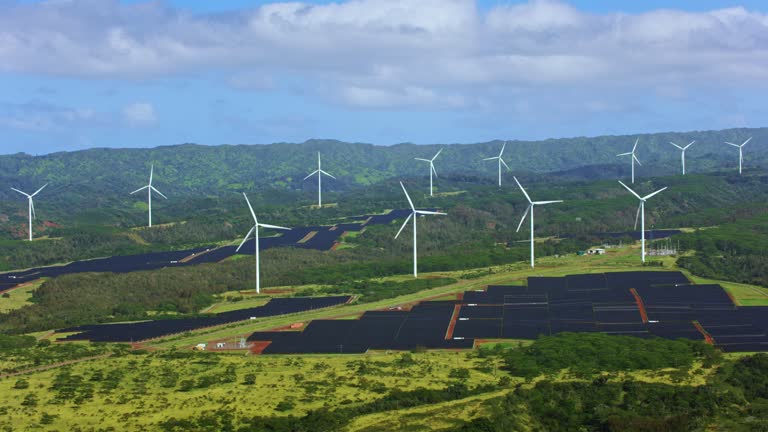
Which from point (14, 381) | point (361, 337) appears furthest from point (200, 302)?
point (14, 381)

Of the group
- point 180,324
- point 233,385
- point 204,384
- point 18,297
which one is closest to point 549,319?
point 233,385

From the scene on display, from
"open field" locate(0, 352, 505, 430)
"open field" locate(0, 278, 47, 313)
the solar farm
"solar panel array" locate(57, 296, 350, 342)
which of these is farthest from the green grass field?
"open field" locate(0, 278, 47, 313)

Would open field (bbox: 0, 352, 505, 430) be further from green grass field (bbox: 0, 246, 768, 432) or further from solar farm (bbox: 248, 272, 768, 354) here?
solar farm (bbox: 248, 272, 768, 354)

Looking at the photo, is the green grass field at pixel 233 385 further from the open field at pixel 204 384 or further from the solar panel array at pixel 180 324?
the solar panel array at pixel 180 324

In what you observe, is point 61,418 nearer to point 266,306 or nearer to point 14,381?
point 14,381

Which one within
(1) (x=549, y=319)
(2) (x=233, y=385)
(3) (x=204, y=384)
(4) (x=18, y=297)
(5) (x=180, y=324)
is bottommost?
(2) (x=233, y=385)

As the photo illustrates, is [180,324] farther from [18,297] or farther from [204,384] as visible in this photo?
[204,384]
